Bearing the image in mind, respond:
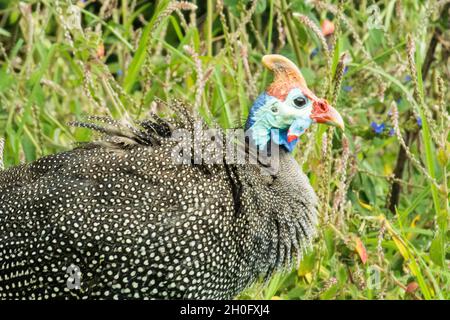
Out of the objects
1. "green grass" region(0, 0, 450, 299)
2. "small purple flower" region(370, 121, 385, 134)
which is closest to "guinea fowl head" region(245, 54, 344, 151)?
"green grass" region(0, 0, 450, 299)

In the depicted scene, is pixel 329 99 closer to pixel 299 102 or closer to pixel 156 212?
pixel 299 102

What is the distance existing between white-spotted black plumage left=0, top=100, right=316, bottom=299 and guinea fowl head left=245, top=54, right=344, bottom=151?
0.30 ft

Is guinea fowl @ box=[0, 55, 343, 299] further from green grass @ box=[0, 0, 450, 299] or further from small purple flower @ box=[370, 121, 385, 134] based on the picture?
small purple flower @ box=[370, 121, 385, 134]

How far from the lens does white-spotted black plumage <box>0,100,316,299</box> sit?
3.21 metres

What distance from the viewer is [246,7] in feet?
14.4

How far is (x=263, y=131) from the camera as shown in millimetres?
3430

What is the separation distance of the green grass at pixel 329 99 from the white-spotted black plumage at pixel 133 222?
247mm

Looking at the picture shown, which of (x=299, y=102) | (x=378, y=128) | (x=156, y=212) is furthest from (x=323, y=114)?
(x=378, y=128)

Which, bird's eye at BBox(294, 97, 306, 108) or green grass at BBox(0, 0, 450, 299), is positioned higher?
bird's eye at BBox(294, 97, 306, 108)

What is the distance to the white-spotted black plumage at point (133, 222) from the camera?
10.5ft

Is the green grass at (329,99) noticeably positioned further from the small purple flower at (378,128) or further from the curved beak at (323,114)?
the curved beak at (323,114)

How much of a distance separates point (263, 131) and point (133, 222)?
0.50 metres

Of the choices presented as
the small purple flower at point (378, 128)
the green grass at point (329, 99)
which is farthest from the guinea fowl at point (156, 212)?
the small purple flower at point (378, 128)
